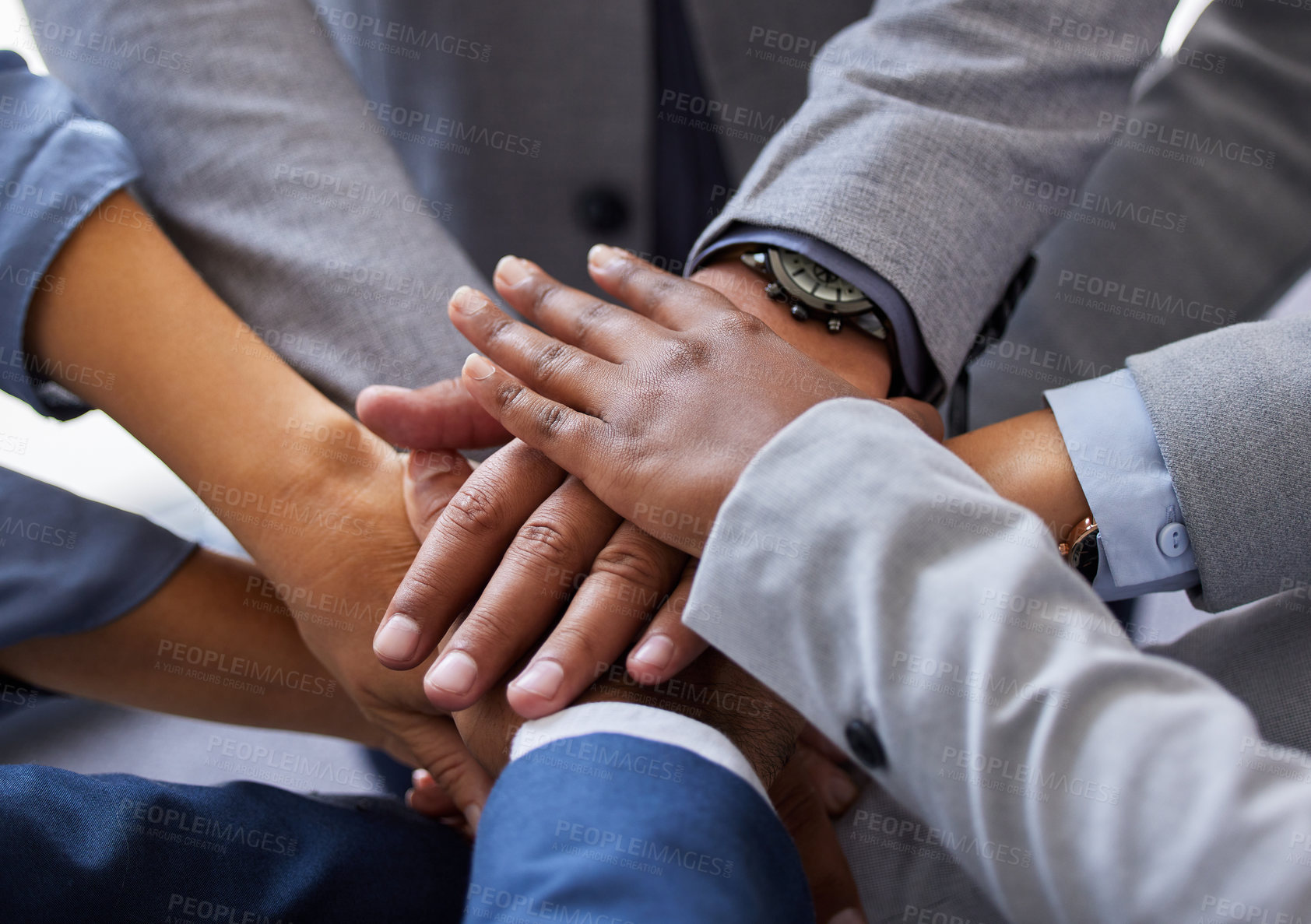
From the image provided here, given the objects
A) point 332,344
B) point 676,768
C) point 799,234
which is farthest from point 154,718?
point 799,234

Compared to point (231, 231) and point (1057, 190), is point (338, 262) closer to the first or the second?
point (231, 231)

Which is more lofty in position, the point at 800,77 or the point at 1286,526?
the point at 800,77

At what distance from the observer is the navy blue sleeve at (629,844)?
438 mm

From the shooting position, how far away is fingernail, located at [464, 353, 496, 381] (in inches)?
27.0

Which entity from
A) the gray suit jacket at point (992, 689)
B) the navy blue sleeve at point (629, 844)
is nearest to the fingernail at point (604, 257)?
the gray suit jacket at point (992, 689)

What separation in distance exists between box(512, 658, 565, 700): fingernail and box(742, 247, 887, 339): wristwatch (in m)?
0.43

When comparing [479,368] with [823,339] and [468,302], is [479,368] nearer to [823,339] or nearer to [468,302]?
[468,302]

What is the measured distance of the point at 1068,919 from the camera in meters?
0.45

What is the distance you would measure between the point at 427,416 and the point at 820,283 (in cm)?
40

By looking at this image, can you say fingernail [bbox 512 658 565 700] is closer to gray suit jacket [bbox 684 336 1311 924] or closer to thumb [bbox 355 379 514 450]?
gray suit jacket [bbox 684 336 1311 924]

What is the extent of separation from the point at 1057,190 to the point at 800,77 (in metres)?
0.46

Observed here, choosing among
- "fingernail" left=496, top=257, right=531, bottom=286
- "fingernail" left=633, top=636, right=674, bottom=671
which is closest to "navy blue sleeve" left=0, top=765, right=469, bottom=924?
"fingernail" left=633, top=636, right=674, bottom=671

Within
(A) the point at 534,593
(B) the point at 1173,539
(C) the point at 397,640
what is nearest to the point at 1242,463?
(B) the point at 1173,539

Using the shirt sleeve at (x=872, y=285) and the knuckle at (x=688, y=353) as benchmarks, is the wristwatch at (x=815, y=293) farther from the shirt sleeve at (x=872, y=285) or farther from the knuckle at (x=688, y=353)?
the knuckle at (x=688, y=353)
